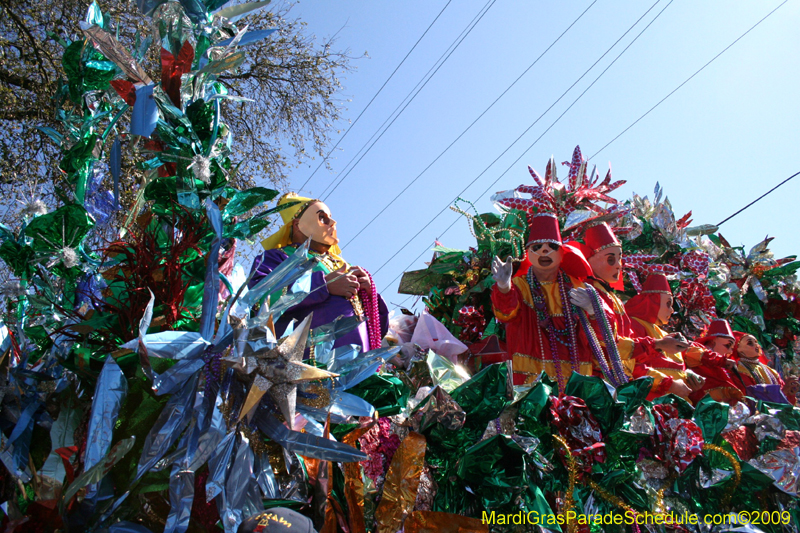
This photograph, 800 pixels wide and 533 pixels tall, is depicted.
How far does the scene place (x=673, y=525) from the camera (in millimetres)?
1952

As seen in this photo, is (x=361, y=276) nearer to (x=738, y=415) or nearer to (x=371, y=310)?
(x=371, y=310)

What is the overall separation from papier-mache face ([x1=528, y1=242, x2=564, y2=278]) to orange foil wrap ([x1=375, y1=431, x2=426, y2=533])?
177cm

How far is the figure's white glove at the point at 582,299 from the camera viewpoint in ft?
10.6

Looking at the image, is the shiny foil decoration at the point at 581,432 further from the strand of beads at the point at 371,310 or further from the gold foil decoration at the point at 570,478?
the strand of beads at the point at 371,310

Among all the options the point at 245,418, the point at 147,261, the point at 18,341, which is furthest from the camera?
the point at 18,341

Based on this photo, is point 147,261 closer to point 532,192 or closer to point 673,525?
point 673,525

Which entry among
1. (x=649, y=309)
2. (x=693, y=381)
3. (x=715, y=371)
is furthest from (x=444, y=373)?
(x=715, y=371)

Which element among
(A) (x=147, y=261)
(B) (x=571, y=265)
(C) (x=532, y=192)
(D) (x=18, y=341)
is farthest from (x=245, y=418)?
(C) (x=532, y=192)

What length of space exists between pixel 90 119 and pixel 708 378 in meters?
3.77

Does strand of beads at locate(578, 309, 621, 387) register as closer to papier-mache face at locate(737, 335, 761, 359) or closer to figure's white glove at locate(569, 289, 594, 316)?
figure's white glove at locate(569, 289, 594, 316)

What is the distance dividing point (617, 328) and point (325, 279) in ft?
5.91

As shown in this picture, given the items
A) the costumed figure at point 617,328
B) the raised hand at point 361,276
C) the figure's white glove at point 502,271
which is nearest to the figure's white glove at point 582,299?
the costumed figure at point 617,328

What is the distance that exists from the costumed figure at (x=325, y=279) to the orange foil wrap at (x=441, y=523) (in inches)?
35.3

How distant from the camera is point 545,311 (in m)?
3.35
